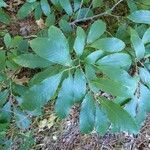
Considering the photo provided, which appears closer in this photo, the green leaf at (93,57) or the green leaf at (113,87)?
the green leaf at (113,87)

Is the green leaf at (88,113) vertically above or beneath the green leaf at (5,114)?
above

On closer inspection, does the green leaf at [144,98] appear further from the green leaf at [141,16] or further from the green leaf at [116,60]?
the green leaf at [141,16]

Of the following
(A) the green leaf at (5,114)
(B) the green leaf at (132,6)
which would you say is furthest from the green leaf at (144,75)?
(A) the green leaf at (5,114)

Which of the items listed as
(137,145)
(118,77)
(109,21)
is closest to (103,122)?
(118,77)

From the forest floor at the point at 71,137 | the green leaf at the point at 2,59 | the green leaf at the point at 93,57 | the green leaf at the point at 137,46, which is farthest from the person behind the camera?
the forest floor at the point at 71,137

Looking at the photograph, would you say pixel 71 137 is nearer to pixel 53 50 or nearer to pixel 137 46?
pixel 137 46

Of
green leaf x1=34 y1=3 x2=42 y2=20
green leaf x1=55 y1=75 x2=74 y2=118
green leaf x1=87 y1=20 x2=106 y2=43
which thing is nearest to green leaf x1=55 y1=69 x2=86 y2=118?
green leaf x1=55 y1=75 x2=74 y2=118

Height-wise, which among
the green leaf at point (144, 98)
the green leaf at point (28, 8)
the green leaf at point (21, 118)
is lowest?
the green leaf at point (21, 118)

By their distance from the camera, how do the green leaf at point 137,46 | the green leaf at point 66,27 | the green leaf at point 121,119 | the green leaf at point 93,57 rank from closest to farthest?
the green leaf at point 121,119
the green leaf at point 93,57
the green leaf at point 137,46
the green leaf at point 66,27

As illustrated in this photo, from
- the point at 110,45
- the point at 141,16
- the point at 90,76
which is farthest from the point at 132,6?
the point at 90,76
